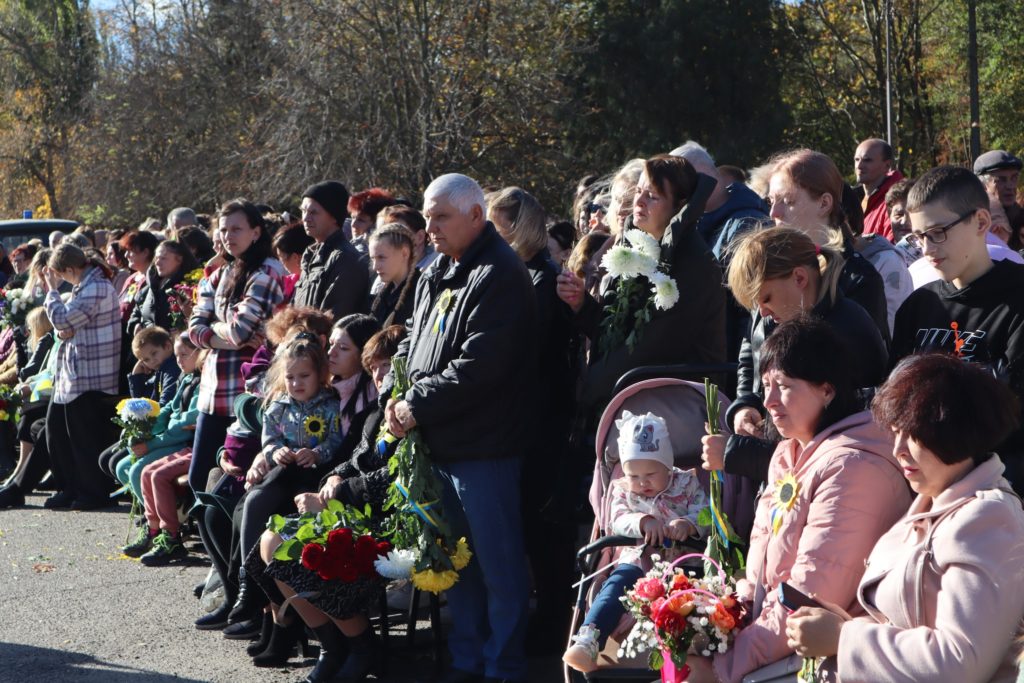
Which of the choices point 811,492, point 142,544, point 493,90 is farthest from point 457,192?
point 493,90

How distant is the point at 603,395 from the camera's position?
5.43m

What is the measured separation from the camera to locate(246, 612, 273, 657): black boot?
20.8ft

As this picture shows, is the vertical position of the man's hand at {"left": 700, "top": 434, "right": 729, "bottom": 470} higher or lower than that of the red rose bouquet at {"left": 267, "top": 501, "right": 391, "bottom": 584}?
higher

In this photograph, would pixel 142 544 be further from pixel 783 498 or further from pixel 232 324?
pixel 783 498

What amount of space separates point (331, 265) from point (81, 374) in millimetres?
3570

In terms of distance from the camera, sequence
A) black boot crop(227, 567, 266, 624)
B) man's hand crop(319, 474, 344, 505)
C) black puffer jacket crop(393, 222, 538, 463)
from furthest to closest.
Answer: black boot crop(227, 567, 266, 624) < man's hand crop(319, 474, 344, 505) < black puffer jacket crop(393, 222, 538, 463)

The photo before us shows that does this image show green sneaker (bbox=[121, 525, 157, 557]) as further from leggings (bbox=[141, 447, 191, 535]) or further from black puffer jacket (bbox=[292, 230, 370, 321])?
black puffer jacket (bbox=[292, 230, 370, 321])

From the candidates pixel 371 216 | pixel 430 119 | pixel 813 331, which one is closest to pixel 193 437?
pixel 371 216

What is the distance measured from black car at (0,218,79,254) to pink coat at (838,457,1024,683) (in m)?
17.5

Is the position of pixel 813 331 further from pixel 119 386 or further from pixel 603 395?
pixel 119 386

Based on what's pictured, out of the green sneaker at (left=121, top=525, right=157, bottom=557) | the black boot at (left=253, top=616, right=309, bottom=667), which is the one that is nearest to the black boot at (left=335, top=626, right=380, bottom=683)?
the black boot at (left=253, top=616, right=309, bottom=667)

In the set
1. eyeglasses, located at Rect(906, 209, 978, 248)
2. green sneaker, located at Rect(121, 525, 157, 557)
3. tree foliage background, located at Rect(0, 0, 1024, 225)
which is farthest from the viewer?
tree foliage background, located at Rect(0, 0, 1024, 225)

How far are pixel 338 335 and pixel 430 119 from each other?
18279mm

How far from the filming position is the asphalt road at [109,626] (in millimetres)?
6074
